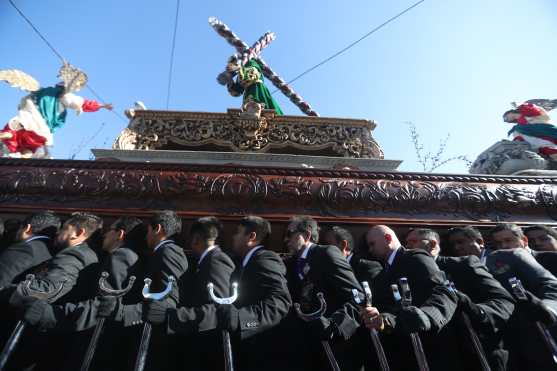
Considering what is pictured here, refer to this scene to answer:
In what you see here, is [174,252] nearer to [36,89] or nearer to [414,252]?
[414,252]

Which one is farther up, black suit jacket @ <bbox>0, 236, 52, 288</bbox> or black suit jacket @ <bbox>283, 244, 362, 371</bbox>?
black suit jacket @ <bbox>0, 236, 52, 288</bbox>

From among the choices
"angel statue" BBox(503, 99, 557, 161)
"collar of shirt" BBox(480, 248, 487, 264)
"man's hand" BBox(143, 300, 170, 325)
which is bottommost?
"man's hand" BBox(143, 300, 170, 325)

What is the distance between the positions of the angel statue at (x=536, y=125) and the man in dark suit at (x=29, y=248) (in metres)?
4.52

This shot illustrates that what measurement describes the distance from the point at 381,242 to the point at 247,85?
3.92 meters

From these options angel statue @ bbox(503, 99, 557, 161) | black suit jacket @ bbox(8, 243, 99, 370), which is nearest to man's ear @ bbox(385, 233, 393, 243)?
black suit jacket @ bbox(8, 243, 99, 370)

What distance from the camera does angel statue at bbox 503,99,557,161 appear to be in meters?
3.31

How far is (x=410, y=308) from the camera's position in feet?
3.98

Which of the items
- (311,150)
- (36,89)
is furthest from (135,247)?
(36,89)

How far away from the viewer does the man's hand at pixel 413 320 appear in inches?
46.4

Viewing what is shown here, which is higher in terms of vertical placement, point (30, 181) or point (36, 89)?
point (36, 89)

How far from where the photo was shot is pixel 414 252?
5.36ft

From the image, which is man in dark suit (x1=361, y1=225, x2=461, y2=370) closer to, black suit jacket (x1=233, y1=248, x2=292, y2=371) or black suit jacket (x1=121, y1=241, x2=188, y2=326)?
black suit jacket (x1=233, y1=248, x2=292, y2=371)

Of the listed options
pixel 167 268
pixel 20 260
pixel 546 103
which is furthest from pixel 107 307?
pixel 546 103

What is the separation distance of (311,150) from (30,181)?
8.89 ft
